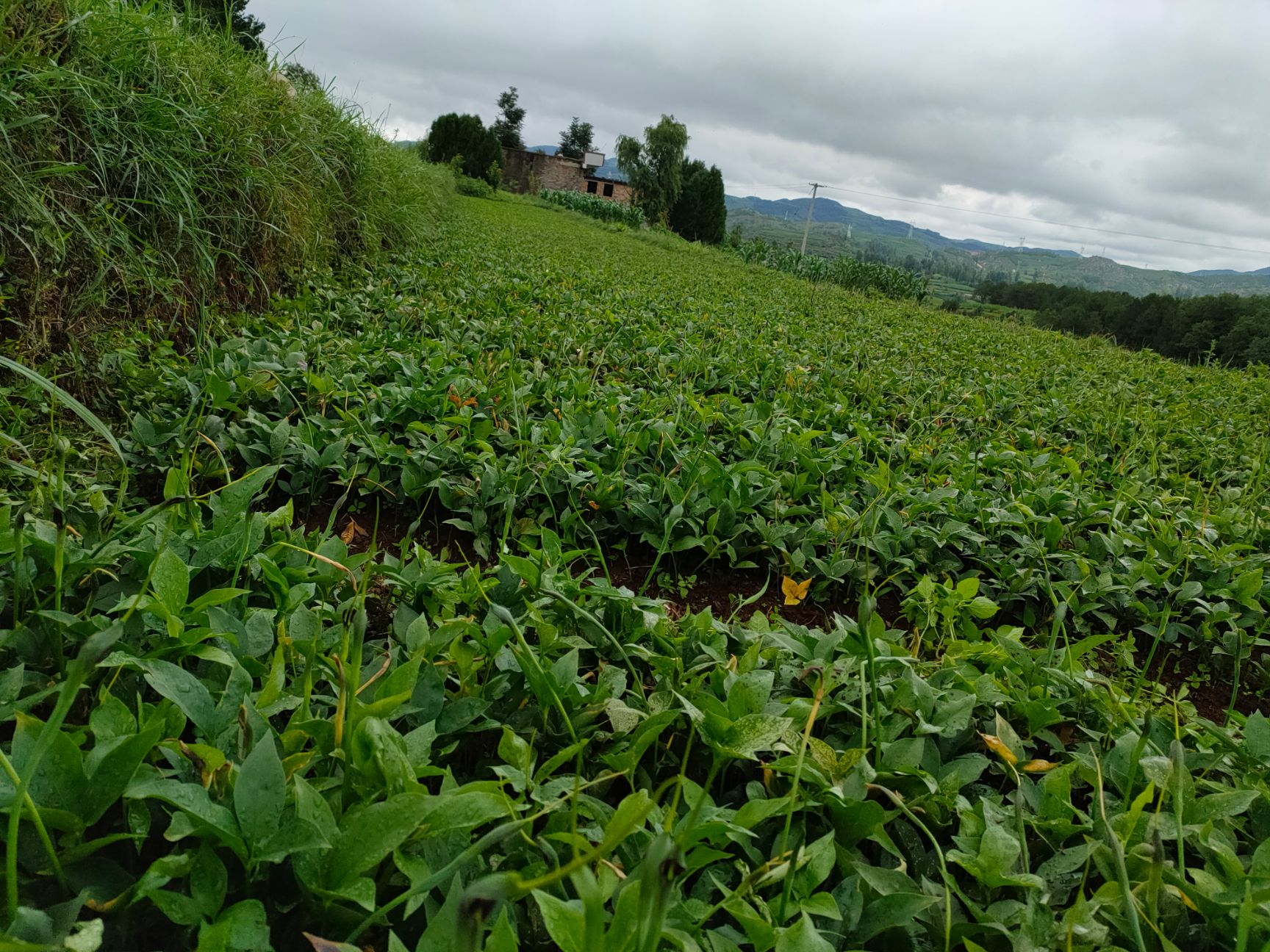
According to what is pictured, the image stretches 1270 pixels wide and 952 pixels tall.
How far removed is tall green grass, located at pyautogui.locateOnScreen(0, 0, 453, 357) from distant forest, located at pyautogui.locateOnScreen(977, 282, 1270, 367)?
8535mm

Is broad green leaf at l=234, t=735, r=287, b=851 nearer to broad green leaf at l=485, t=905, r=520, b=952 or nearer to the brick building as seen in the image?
broad green leaf at l=485, t=905, r=520, b=952

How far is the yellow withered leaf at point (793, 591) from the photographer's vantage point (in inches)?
59.4

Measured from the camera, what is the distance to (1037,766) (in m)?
0.99

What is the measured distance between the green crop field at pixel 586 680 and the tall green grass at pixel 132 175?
239mm

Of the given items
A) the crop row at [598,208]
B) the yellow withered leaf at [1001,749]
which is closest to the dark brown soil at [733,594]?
the yellow withered leaf at [1001,749]

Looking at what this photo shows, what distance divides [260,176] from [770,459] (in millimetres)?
2431

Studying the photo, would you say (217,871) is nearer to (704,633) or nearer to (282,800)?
(282,800)

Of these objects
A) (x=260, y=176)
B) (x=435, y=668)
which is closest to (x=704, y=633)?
(x=435, y=668)

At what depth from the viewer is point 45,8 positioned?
1.99 meters

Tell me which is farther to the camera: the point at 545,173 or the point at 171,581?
the point at 545,173

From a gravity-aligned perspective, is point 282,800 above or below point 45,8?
below

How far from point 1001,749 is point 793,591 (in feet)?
1.88

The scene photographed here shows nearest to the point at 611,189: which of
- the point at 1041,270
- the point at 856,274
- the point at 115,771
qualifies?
the point at 1041,270

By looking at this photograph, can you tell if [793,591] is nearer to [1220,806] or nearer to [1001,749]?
[1001,749]
